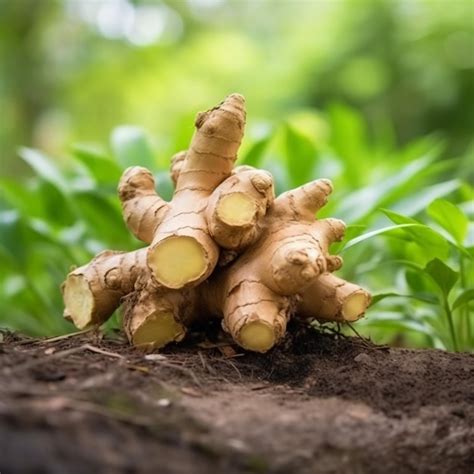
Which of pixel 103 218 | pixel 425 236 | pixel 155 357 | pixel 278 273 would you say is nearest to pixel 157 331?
pixel 155 357

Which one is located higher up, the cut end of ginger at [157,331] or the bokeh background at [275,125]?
the bokeh background at [275,125]

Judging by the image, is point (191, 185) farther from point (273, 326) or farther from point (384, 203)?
point (384, 203)

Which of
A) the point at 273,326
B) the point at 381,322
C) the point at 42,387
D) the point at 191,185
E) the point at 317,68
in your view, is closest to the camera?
the point at 42,387

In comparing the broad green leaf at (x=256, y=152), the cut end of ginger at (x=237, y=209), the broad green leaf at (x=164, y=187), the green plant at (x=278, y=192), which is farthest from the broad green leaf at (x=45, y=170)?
the cut end of ginger at (x=237, y=209)

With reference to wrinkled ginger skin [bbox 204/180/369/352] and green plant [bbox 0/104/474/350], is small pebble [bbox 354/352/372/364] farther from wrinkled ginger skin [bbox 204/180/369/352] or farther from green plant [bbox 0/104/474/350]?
green plant [bbox 0/104/474/350]

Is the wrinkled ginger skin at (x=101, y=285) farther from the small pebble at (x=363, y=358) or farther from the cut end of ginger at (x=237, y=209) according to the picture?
the small pebble at (x=363, y=358)

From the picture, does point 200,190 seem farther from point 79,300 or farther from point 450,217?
point 450,217

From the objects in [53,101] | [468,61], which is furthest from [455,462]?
[53,101]
